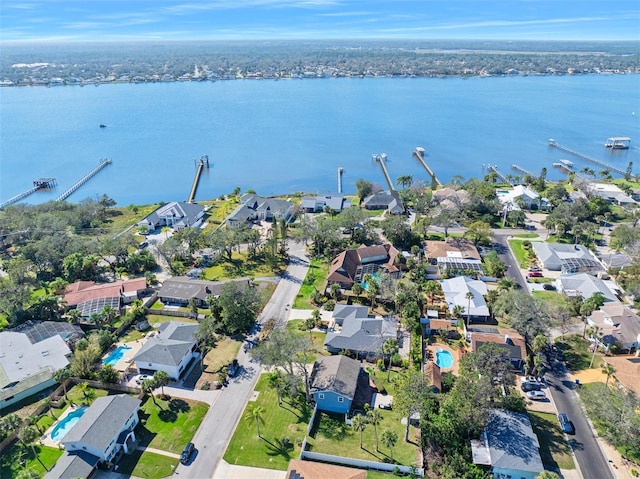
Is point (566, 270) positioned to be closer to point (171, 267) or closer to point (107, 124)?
point (171, 267)

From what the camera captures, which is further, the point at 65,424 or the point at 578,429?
the point at 65,424

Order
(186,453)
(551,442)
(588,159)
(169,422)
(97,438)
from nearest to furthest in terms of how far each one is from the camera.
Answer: (97,438) < (186,453) < (551,442) < (169,422) < (588,159)

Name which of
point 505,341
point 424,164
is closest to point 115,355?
point 505,341

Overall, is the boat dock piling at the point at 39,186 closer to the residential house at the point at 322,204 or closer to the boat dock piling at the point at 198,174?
the boat dock piling at the point at 198,174

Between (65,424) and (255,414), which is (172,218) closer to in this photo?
(65,424)

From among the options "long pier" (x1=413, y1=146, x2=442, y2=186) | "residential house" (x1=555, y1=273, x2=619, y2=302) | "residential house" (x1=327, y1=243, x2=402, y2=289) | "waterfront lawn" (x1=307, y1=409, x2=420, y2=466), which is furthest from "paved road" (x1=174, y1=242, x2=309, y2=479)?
"long pier" (x1=413, y1=146, x2=442, y2=186)

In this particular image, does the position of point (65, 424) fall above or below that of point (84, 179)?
below

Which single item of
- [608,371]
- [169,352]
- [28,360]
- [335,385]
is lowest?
[28,360]

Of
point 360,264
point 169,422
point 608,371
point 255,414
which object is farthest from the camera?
point 360,264
